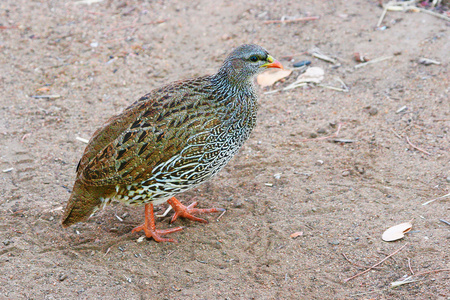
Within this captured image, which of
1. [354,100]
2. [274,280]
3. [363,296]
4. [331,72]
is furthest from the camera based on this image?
[331,72]

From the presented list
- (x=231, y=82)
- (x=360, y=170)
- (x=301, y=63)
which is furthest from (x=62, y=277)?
(x=301, y=63)

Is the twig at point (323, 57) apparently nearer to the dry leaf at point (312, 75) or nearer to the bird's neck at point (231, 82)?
the dry leaf at point (312, 75)

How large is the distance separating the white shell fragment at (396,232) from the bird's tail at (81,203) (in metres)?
3.04

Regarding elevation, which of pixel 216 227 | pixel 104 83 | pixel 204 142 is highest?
pixel 204 142

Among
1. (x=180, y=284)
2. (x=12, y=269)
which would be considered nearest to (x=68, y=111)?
(x=12, y=269)

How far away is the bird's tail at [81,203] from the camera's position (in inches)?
197

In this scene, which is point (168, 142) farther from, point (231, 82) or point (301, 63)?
point (301, 63)

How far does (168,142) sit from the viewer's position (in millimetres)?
4824

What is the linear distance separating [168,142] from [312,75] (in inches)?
139

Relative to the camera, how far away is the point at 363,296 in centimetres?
429

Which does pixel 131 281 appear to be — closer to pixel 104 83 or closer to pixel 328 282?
pixel 328 282

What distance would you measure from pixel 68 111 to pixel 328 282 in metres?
4.86

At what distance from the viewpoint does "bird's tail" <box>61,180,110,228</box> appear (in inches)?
197

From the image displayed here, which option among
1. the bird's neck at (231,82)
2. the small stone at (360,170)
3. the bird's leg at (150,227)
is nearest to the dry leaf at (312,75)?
the small stone at (360,170)
